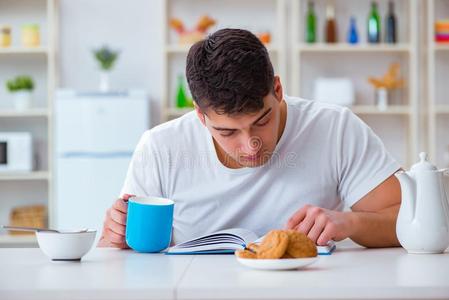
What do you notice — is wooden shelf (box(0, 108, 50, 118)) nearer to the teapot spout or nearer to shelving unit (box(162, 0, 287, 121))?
shelving unit (box(162, 0, 287, 121))

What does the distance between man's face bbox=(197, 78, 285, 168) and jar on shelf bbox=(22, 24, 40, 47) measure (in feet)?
11.6

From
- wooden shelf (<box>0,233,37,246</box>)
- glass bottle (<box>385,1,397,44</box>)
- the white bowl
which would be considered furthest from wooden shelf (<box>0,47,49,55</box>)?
the white bowl

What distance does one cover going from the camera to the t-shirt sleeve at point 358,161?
1934 mm

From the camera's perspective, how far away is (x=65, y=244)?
154cm

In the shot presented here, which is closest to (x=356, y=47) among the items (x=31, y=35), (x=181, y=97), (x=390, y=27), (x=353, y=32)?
(x=353, y=32)

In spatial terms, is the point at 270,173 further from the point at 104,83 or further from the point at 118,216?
the point at 104,83

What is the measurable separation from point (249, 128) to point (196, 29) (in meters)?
3.50

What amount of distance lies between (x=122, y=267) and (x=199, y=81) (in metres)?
0.49

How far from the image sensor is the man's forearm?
1742 mm

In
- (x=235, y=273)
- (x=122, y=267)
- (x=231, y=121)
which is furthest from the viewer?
(x=231, y=121)

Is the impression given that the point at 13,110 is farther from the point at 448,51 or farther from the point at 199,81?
the point at 199,81

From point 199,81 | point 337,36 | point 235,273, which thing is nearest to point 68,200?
point 337,36

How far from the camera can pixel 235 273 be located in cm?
132

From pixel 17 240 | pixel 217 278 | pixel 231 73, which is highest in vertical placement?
pixel 231 73
